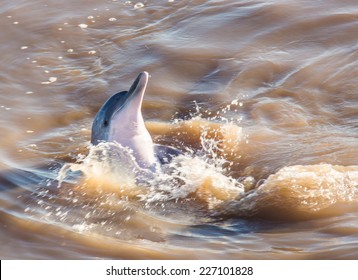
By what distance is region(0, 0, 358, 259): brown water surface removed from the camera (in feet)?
15.3

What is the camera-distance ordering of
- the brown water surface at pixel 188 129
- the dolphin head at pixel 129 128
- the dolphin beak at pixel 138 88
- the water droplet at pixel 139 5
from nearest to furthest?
the brown water surface at pixel 188 129
the dolphin beak at pixel 138 88
the dolphin head at pixel 129 128
the water droplet at pixel 139 5

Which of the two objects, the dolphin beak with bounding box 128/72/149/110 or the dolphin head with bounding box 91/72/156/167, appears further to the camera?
the dolphin head with bounding box 91/72/156/167

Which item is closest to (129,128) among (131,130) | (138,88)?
(131,130)

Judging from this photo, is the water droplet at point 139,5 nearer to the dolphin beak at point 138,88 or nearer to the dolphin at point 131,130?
the dolphin at point 131,130

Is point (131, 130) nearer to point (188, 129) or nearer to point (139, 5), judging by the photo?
point (188, 129)

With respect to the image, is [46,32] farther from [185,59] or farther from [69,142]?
[69,142]

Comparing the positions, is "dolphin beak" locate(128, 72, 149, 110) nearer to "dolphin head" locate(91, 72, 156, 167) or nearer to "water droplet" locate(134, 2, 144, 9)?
"dolphin head" locate(91, 72, 156, 167)

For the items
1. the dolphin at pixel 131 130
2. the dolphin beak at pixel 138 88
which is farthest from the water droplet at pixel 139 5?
the dolphin beak at pixel 138 88

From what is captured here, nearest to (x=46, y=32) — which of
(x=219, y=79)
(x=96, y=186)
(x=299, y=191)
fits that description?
(x=219, y=79)

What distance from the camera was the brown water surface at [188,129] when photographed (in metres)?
4.65

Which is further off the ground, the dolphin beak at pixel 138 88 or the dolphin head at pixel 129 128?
the dolphin beak at pixel 138 88

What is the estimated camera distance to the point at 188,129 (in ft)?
20.5

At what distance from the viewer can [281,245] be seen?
442cm

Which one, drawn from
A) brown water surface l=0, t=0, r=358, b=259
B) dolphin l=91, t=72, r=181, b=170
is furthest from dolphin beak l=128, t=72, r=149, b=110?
brown water surface l=0, t=0, r=358, b=259
